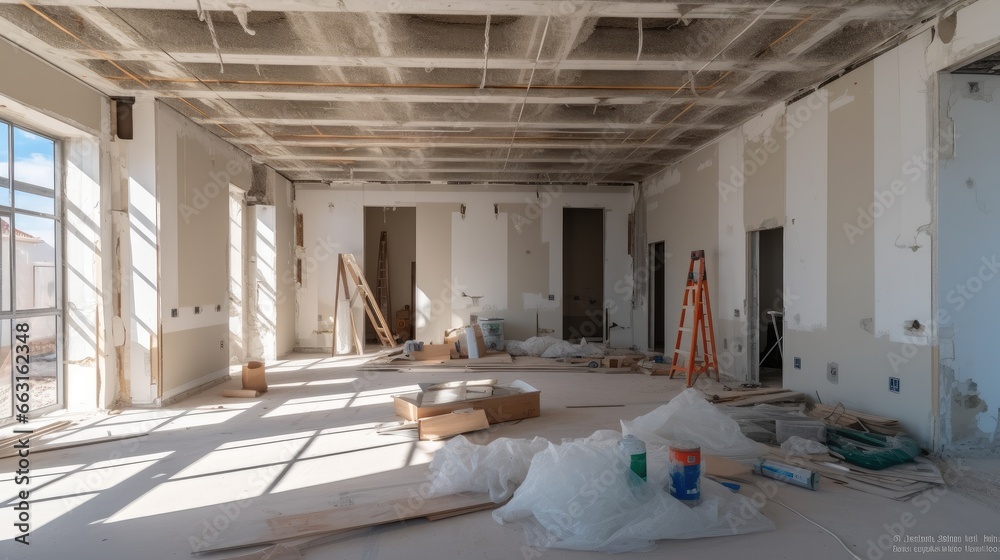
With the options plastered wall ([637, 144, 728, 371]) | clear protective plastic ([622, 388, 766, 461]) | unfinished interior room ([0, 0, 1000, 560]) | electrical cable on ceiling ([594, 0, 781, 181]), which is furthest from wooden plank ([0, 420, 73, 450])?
plastered wall ([637, 144, 728, 371])

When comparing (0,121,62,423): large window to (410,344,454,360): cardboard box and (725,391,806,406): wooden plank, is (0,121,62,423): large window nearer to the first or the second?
(410,344,454,360): cardboard box

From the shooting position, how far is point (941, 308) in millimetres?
3990

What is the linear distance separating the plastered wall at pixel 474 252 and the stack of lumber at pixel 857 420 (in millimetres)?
5934

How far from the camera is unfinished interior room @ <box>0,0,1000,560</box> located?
284cm

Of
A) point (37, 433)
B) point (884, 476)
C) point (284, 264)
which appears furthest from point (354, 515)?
point (284, 264)

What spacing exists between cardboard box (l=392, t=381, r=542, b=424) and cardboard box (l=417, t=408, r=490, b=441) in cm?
8

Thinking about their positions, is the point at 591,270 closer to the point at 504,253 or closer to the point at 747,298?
the point at 504,253

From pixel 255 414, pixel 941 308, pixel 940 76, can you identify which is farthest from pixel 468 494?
pixel 940 76

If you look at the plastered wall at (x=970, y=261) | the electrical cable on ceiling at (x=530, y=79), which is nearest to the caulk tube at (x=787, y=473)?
the plastered wall at (x=970, y=261)

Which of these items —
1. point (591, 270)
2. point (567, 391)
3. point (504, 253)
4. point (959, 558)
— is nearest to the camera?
point (959, 558)

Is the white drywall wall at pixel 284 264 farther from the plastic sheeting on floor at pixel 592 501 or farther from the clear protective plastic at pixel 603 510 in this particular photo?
the clear protective plastic at pixel 603 510

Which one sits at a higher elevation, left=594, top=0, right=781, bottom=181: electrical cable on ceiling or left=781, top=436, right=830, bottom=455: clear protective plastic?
left=594, top=0, right=781, bottom=181: electrical cable on ceiling

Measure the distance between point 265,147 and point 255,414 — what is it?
14.1ft

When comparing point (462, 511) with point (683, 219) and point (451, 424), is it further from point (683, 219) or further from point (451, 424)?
point (683, 219)
